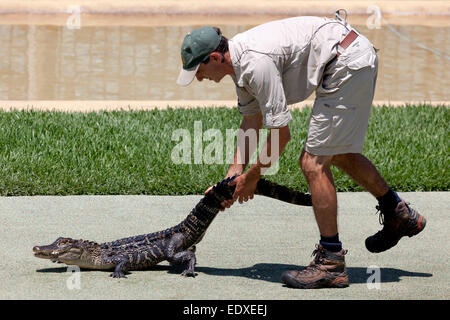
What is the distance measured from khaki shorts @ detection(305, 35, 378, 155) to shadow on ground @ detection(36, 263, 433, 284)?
85 centimetres

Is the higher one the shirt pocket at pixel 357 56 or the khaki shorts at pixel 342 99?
the shirt pocket at pixel 357 56

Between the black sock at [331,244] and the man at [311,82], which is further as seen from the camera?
the black sock at [331,244]

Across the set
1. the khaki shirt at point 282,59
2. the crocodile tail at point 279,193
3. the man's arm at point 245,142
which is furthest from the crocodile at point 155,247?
the khaki shirt at point 282,59

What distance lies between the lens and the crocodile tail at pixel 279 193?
5516mm

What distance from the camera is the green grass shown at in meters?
7.95

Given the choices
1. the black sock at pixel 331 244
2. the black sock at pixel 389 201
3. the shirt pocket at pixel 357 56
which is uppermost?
the shirt pocket at pixel 357 56

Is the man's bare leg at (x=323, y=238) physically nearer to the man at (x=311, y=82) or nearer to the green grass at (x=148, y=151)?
the man at (x=311, y=82)

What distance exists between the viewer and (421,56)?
14.3m

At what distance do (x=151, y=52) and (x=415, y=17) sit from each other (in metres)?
4.62

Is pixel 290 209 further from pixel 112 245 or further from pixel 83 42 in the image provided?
pixel 83 42

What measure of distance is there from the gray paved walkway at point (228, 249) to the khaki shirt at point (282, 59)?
1.10 m

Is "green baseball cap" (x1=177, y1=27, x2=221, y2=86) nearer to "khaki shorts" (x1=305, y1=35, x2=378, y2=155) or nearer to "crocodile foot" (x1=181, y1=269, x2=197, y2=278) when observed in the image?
"khaki shorts" (x1=305, y1=35, x2=378, y2=155)

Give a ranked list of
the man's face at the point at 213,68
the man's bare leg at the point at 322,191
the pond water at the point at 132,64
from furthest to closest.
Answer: the pond water at the point at 132,64
the man's bare leg at the point at 322,191
the man's face at the point at 213,68

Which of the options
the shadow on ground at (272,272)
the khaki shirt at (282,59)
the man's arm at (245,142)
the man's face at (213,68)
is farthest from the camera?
the man's arm at (245,142)
